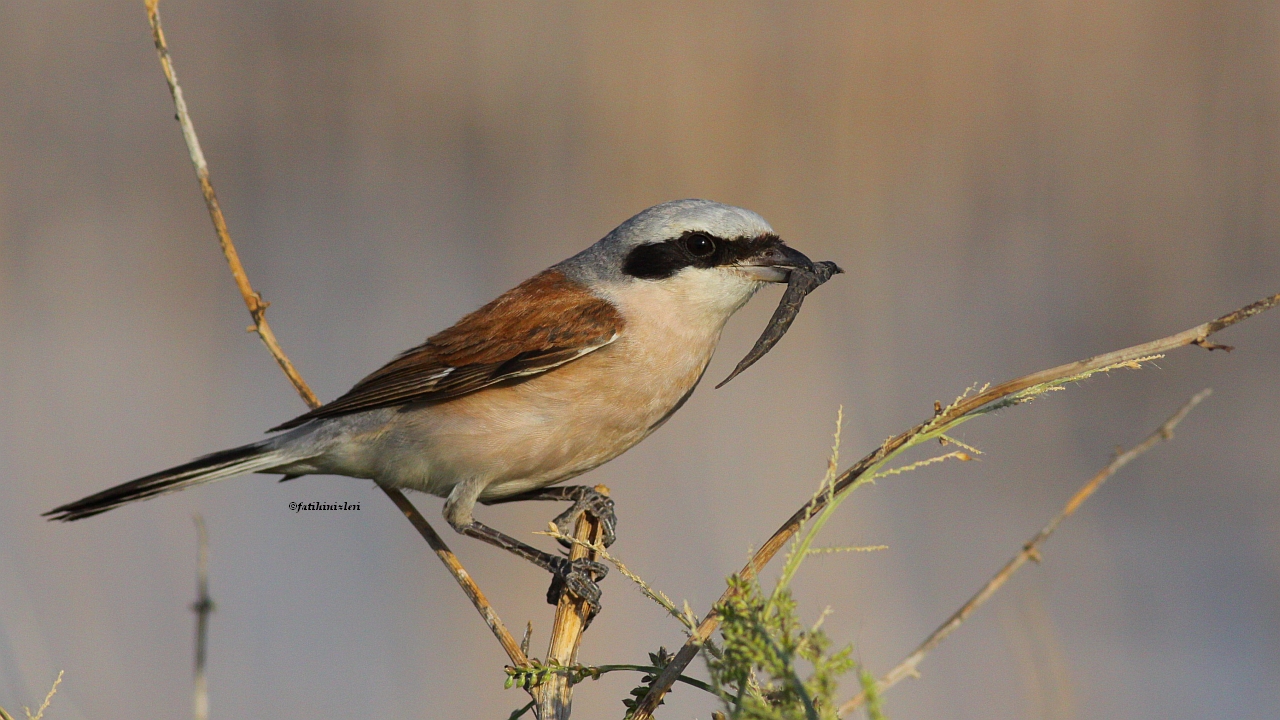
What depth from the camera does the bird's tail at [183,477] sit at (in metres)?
2.49

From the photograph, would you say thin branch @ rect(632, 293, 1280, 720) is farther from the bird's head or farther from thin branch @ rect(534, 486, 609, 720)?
the bird's head

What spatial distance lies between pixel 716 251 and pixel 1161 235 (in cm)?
412

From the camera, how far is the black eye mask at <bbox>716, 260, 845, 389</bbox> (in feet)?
8.24

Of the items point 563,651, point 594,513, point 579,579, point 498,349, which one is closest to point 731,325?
point 498,349

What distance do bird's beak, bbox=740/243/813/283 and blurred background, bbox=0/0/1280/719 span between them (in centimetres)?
163

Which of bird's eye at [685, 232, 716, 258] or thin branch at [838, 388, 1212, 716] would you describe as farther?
bird's eye at [685, 232, 716, 258]

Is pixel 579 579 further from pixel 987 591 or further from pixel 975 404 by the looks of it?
pixel 987 591

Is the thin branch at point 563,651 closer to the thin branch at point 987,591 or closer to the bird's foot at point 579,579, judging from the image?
the bird's foot at point 579,579

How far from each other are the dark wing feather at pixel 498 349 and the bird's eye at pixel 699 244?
11.5 inches

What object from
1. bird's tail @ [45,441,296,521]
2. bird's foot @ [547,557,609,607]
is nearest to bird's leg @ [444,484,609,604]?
bird's foot @ [547,557,609,607]

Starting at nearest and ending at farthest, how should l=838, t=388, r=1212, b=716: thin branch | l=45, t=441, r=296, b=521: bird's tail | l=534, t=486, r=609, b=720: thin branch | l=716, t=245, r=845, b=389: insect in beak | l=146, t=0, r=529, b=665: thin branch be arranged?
l=838, t=388, r=1212, b=716: thin branch, l=534, t=486, r=609, b=720: thin branch, l=146, t=0, r=529, b=665: thin branch, l=45, t=441, r=296, b=521: bird's tail, l=716, t=245, r=845, b=389: insect in beak

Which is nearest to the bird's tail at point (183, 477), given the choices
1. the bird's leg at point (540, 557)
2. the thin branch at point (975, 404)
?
the bird's leg at point (540, 557)

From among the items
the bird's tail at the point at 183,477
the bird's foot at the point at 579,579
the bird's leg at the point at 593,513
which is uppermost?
the bird's tail at the point at 183,477

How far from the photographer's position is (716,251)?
10.2 ft
